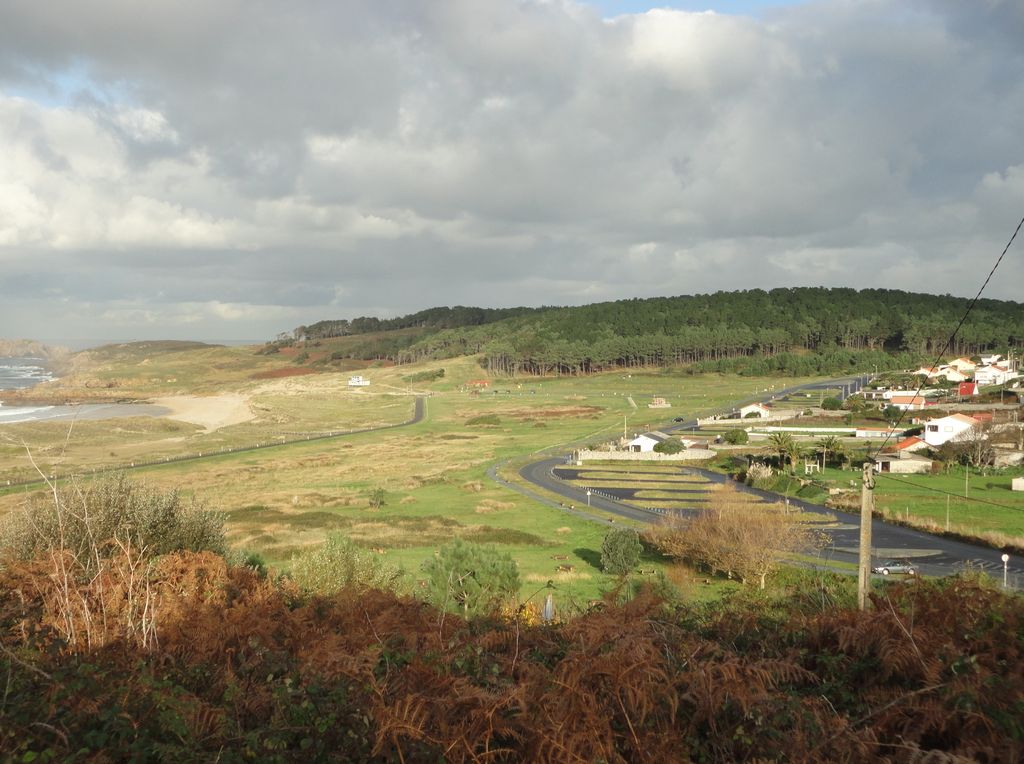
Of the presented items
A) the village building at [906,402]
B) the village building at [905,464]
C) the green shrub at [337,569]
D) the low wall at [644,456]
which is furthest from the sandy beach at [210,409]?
the village building at [906,402]

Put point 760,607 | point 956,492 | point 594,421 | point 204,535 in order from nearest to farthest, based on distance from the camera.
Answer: point 760,607 → point 204,535 → point 956,492 → point 594,421

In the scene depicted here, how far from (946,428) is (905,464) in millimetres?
9487

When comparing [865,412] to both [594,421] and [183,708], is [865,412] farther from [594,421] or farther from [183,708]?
[183,708]

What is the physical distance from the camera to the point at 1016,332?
586 feet

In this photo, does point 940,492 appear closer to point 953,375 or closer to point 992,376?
point 992,376

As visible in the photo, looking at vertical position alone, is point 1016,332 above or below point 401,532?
above

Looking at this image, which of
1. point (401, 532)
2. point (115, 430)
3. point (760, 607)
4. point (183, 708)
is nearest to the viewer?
point (183, 708)

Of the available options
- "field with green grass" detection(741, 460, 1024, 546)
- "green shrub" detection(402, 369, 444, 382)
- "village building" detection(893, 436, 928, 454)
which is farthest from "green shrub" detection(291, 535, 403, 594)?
"green shrub" detection(402, 369, 444, 382)

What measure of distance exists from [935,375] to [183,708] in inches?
5806

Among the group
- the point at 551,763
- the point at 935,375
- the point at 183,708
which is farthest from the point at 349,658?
the point at 935,375

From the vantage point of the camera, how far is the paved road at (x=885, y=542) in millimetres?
36281

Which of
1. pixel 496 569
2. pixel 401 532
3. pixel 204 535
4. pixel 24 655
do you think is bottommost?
pixel 401 532

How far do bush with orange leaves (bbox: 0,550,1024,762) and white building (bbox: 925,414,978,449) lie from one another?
246ft

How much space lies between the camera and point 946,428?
72688 mm
